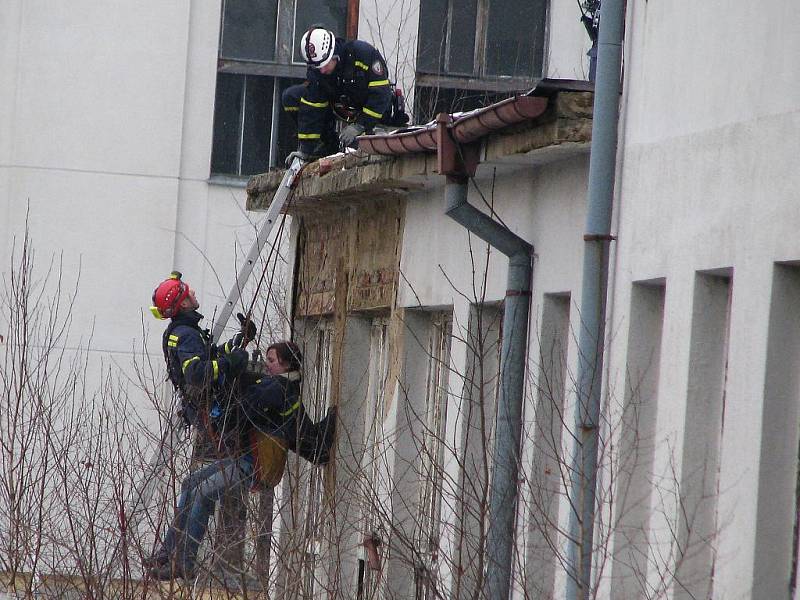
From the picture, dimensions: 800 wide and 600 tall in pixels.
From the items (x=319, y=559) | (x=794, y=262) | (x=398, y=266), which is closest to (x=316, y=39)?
(x=398, y=266)

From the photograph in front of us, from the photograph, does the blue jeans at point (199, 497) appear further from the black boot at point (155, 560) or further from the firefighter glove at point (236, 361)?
the firefighter glove at point (236, 361)

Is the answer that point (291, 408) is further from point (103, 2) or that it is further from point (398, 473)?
point (103, 2)

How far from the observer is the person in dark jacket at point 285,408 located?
38.9 ft

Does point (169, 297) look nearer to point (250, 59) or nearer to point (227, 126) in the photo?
point (227, 126)

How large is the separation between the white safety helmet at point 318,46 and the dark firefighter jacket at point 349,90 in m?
0.12

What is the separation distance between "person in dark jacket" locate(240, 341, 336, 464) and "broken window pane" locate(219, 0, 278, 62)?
7903mm

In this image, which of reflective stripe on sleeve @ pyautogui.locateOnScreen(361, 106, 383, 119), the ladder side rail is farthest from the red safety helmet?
reflective stripe on sleeve @ pyautogui.locateOnScreen(361, 106, 383, 119)

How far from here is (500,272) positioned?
9625 mm

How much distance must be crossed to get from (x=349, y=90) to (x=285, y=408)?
2.39m

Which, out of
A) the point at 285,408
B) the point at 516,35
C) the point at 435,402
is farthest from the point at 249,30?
the point at 435,402

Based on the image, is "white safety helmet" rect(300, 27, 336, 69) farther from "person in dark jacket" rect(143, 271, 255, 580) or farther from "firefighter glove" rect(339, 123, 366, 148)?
"person in dark jacket" rect(143, 271, 255, 580)

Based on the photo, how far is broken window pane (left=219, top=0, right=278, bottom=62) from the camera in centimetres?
1950

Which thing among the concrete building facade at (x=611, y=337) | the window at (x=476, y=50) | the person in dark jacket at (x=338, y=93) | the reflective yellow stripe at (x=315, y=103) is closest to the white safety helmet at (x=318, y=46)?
the person in dark jacket at (x=338, y=93)

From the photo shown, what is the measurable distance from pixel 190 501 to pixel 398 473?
4.97ft
